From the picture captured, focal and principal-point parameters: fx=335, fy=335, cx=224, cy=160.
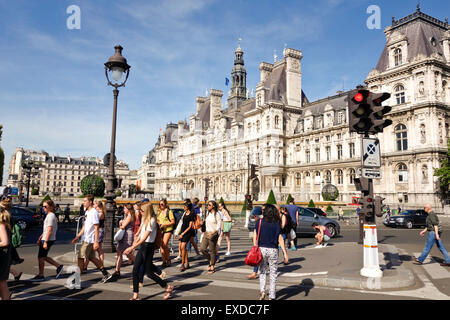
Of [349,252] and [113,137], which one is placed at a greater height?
[113,137]

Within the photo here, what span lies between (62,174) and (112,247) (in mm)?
141358

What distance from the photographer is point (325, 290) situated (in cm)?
760

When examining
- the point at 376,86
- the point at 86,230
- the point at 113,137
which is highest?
the point at 376,86

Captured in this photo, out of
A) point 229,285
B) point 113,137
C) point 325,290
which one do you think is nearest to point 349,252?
point 325,290

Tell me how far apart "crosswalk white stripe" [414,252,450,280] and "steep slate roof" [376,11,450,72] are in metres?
33.7

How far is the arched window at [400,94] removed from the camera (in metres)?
38.8

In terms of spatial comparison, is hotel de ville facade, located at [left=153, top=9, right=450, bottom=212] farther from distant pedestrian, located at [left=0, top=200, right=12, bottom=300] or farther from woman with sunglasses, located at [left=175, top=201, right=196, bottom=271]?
distant pedestrian, located at [left=0, top=200, right=12, bottom=300]

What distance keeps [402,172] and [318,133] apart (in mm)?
14777

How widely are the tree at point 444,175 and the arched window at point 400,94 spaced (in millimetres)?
6856

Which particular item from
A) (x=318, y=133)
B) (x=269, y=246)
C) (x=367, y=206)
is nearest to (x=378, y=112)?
(x=367, y=206)

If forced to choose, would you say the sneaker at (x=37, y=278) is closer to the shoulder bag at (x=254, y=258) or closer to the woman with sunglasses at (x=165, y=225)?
the woman with sunglasses at (x=165, y=225)


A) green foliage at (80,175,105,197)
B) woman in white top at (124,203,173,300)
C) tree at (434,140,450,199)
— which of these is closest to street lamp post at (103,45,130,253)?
woman in white top at (124,203,173,300)

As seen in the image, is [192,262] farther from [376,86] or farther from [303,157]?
[303,157]
